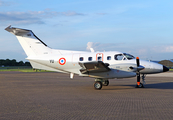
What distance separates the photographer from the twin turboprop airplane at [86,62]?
1564 centimetres

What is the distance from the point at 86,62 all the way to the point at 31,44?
5944 millimetres

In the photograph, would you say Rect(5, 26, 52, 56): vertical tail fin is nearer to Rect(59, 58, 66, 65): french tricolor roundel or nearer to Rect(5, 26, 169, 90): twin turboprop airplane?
Rect(5, 26, 169, 90): twin turboprop airplane

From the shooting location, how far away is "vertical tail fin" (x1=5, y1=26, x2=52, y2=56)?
17.8 metres

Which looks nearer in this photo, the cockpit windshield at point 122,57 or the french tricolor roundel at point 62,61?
the cockpit windshield at point 122,57

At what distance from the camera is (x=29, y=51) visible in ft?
58.6

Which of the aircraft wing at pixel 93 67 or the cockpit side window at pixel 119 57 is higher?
the cockpit side window at pixel 119 57

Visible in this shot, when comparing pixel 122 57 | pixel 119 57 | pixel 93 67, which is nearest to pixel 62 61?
pixel 93 67

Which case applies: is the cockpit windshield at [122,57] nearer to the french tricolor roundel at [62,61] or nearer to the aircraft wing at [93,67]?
the aircraft wing at [93,67]

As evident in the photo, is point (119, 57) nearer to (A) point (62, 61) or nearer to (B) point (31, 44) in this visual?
(A) point (62, 61)

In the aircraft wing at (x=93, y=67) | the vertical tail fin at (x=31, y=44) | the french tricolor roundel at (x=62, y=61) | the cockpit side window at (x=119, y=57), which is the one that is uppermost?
the vertical tail fin at (x=31, y=44)

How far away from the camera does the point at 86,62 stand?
14.7 meters

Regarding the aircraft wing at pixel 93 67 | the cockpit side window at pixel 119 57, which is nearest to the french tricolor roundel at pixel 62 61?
the aircraft wing at pixel 93 67

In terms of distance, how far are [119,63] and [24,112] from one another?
9.83m

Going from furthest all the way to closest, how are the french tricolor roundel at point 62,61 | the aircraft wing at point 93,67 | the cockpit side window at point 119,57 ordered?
the french tricolor roundel at point 62,61 → the cockpit side window at point 119,57 → the aircraft wing at point 93,67
